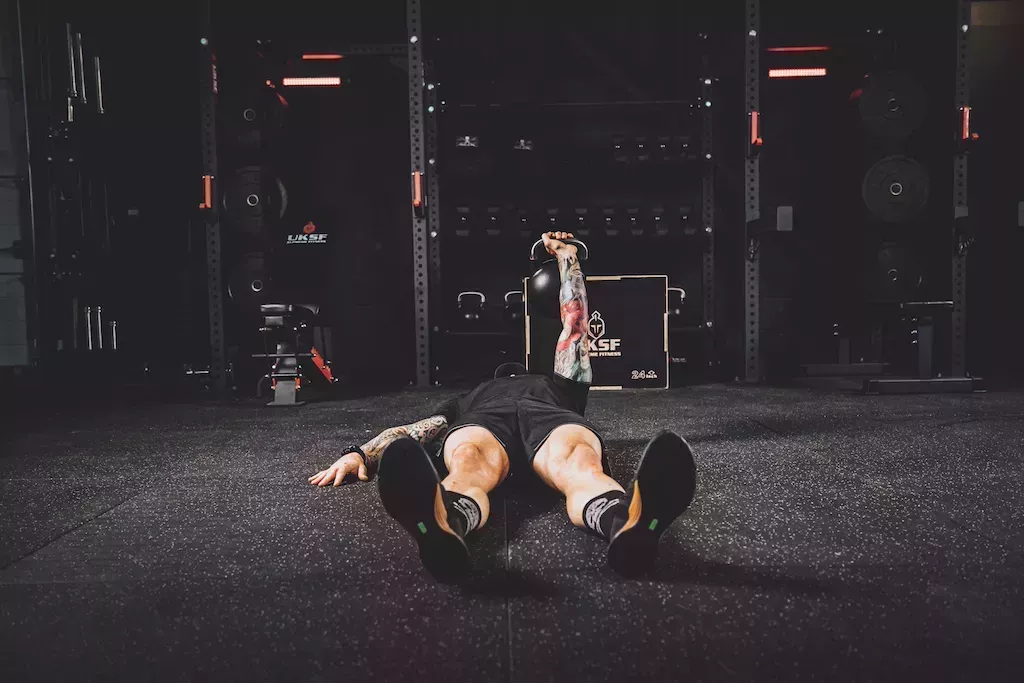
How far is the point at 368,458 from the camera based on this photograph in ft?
6.05

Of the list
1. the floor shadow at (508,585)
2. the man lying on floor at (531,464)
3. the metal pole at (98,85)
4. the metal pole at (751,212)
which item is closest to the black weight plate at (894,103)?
the metal pole at (751,212)

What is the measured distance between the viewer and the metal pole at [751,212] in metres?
4.32

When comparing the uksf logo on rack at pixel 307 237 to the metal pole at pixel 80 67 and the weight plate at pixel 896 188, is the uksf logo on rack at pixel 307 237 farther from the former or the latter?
the weight plate at pixel 896 188

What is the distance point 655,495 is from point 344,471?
105 cm

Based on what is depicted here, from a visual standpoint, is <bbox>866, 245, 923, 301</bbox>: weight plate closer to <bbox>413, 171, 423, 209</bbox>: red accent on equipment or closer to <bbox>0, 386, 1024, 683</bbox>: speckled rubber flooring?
Result: <bbox>0, 386, 1024, 683</bbox>: speckled rubber flooring

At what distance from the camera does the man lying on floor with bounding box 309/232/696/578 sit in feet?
3.53

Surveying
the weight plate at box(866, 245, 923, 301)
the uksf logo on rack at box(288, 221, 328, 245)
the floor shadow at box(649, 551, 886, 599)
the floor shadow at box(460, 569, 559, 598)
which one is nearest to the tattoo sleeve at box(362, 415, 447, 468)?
the floor shadow at box(460, 569, 559, 598)

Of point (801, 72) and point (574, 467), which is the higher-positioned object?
point (801, 72)

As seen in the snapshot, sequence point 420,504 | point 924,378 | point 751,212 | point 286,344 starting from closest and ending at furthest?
point 420,504
point 286,344
point 924,378
point 751,212

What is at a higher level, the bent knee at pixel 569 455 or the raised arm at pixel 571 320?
the raised arm at pixel 571 320

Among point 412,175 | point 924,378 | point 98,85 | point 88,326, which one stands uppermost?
point 98,85

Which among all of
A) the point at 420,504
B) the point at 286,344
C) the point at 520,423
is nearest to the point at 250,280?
the point at 286,344

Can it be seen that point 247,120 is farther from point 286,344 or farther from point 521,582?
point 521,582

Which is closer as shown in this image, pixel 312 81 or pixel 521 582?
pixel 521 582
